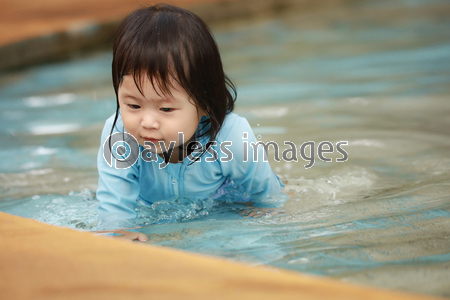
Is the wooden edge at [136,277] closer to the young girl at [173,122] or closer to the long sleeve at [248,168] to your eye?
the young girl at [173,122]

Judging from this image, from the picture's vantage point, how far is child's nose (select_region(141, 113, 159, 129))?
1.70m

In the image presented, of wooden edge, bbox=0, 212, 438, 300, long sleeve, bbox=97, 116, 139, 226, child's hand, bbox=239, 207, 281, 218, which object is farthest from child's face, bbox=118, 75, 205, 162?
wooden edge, bbox=0, 212, 438, 300

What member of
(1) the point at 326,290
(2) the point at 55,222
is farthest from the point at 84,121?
(1) the point at 326,290

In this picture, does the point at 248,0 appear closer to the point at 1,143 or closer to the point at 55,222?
the point at 1,143

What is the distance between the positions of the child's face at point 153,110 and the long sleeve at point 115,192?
23 centimetres

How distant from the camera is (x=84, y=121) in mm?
3672

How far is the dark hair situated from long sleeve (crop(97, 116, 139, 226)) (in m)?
0.34

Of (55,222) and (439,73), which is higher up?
(439,73)

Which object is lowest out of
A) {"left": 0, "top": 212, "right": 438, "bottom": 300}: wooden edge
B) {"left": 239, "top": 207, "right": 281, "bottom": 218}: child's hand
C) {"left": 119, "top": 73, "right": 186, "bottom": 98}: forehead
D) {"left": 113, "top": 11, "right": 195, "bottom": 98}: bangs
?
{"left": 239, "top": 207, "right": 281, "bottom": 218}: child's hand

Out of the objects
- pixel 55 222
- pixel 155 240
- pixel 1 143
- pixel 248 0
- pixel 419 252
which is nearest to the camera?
pixel 419 252

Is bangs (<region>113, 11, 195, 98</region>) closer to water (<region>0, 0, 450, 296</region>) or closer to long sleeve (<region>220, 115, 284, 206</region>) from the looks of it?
long sleeve (<region>220, 115, 284, 206</region>)

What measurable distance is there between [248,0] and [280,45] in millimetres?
1433

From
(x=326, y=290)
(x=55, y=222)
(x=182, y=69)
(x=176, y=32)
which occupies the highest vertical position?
(x=176, y=32)

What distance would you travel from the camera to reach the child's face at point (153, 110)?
5.55 ft
